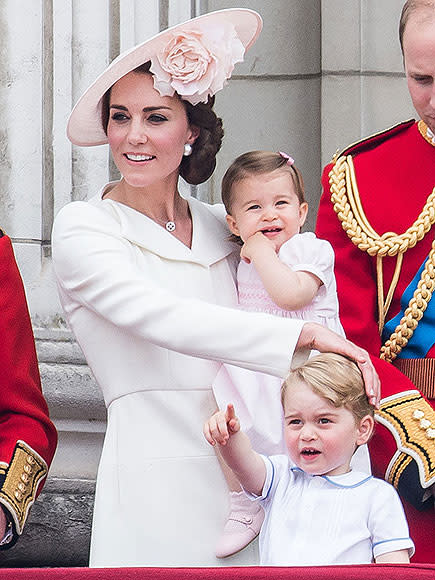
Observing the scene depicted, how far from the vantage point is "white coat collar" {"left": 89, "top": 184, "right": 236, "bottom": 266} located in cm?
288

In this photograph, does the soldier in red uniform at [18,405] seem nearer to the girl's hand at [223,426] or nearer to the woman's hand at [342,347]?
the girl's hand at [223,426]

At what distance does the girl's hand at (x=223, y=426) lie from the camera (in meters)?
2.60

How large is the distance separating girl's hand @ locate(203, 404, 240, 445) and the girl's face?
42cm

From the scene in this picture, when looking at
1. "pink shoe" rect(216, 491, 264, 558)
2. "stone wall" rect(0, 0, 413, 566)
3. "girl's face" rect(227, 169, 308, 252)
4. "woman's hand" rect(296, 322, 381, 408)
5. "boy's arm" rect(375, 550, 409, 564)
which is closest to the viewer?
"boy's arm" rect(375, 550, 409, 564)

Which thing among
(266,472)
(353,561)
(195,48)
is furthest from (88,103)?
(353,561)

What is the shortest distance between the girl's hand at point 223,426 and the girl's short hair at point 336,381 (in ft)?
0.38

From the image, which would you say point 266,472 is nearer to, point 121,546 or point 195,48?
point 121,546

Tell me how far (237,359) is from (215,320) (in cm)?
8

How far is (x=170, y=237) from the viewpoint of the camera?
293 centimetres

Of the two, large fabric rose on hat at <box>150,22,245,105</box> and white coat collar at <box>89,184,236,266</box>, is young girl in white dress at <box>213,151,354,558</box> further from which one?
large fabric rose on hat at <box>150,22,245,105</box>

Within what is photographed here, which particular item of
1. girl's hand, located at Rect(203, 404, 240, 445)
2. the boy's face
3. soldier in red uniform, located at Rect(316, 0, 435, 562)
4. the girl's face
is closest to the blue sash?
soldier in red uniform, located at Rect(316, 0, 435, 562)

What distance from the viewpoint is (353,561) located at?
257 cm

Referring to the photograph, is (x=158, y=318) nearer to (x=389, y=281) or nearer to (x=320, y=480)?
(x=320, y=480)

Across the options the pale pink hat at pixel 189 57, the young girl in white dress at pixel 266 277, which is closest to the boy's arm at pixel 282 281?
the young girl in white dress at pixel 266 277
